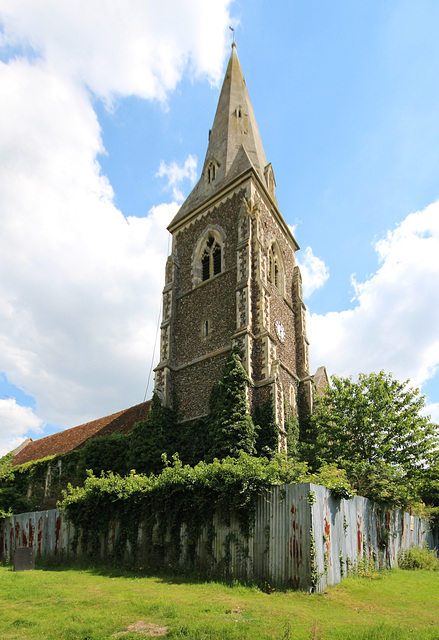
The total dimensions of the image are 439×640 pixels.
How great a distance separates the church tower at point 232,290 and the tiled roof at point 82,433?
3881mm

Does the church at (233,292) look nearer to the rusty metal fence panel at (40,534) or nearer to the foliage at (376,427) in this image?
the foliage at (376,427)

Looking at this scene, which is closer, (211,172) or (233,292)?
(233,292)

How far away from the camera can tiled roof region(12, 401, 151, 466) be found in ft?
79.5

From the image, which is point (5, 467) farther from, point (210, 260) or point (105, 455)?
point (210, 260)

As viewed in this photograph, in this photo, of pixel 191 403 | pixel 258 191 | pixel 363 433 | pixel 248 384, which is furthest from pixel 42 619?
pixel 258 191

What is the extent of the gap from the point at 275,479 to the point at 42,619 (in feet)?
18.4

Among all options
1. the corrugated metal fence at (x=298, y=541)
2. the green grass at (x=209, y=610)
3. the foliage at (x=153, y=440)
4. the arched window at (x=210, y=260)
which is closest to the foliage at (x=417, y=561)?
the corrugated metal fence at (x=298, y=541)

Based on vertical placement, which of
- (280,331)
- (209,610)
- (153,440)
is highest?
(280,331)

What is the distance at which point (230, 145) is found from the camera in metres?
28.0

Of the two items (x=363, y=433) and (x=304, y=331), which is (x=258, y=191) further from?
(x=363, y=433)

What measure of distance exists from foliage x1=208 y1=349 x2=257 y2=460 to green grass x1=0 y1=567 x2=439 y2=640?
234 inches

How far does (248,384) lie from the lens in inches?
708

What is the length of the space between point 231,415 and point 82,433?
1334 centimetres

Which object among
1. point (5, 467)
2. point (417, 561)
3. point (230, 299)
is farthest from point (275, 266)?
point (5, 467)
